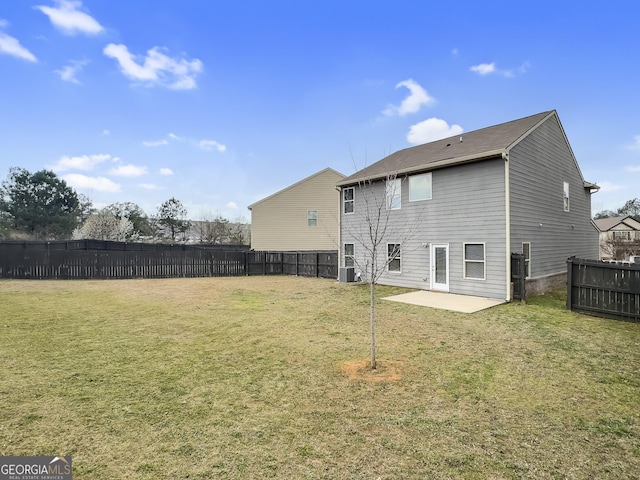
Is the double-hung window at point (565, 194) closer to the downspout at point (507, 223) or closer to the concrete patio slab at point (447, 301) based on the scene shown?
the downspout at point (507, 223)

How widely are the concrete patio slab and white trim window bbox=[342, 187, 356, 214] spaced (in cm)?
570

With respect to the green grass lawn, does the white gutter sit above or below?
above

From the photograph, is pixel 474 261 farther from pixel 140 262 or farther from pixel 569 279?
pixel 140 262

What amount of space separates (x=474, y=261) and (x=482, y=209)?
1863mm

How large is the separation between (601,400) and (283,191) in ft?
74.8

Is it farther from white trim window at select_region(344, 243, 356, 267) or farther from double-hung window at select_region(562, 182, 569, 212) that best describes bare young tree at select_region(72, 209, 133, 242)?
double-hung window at select_region(562, 182, 569, 212)

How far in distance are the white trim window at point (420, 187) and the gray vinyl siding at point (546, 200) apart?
2.96 meters

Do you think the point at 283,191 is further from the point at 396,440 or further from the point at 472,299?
the point at 396,440

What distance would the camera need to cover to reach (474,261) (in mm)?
11102

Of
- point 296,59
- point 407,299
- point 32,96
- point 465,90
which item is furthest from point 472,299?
point 32,96

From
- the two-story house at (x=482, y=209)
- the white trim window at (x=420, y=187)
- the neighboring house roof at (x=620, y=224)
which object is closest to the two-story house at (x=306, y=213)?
the two-story house at (x=482, y=209)

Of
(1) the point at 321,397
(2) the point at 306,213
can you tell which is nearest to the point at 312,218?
(2) the point at 306,213

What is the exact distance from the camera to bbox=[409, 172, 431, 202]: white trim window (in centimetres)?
1259

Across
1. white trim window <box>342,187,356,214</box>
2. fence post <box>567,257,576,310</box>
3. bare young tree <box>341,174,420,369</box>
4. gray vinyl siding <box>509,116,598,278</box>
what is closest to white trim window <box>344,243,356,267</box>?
bare young tree <box>341,174,420,369</box>
